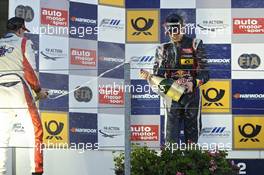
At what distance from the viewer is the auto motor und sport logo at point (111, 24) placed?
7.79 meters

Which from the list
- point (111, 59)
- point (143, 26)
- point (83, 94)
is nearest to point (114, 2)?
point (143, 26)

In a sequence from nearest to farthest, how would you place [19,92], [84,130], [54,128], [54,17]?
1. [19,92]
2. [54,128]
3. [54,17]
4. [84,130]

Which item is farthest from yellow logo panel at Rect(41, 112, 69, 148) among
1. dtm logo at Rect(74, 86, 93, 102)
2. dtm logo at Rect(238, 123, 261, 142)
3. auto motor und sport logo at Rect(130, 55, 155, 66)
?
dtm logo at Rect(238, 123, 261, 142)

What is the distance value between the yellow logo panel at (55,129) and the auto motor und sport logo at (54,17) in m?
0.88

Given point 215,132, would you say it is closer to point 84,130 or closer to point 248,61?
point 248,61

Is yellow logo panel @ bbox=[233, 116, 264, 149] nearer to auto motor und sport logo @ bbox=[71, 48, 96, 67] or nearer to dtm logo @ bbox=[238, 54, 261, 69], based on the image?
dtm logo @ bbox=[238, 54, 261, 69]

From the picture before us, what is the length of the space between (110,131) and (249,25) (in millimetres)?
1767

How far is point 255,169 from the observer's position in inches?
308

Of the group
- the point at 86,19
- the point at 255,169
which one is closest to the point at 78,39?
the point at 86,19

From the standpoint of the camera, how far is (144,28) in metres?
7.90

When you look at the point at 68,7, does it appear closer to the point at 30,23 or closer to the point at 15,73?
the point at 30,23

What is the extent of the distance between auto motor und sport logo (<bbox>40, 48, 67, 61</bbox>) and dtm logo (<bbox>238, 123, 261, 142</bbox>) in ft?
6.32

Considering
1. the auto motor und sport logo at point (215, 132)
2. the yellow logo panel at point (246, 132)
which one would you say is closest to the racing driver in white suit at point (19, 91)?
the auto motor und sport logo at point (215, 132)

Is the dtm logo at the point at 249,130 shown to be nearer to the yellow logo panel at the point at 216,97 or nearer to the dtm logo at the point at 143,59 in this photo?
the yellow logo panel at the point at 216,97
